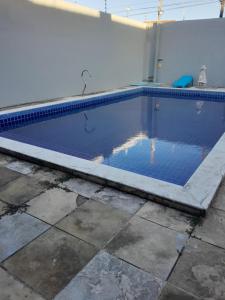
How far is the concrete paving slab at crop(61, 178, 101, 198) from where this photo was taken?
88.5 inches

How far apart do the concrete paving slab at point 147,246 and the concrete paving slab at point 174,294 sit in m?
0.07

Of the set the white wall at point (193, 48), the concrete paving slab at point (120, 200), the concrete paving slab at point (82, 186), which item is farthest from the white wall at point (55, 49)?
the concrete paving slab at point (120, 200)

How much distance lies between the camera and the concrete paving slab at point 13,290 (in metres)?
1.26

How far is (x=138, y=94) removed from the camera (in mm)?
8969

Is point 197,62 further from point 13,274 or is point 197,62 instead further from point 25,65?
point 13,274

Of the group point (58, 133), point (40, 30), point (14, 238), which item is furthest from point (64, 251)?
point (40, 30)

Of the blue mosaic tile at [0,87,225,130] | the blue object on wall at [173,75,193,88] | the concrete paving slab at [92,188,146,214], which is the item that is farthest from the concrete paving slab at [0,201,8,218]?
the blue object on wall at [173,75,193,88]

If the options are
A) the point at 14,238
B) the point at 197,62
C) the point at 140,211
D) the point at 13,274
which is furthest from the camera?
the point at 197,62

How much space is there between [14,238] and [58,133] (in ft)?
10.1

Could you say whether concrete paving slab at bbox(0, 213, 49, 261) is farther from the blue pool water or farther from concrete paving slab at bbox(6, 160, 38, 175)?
the blue pool water

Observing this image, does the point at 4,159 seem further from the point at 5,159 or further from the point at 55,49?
the point at 55,49

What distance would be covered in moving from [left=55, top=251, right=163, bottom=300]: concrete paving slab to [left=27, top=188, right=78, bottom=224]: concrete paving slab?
1.86 ft

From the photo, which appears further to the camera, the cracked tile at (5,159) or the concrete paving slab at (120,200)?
the cracked tile at (5,159)

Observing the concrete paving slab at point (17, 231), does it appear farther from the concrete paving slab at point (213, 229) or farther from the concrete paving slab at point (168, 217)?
the concrete paving slab at point (213, 229)
